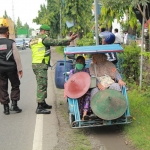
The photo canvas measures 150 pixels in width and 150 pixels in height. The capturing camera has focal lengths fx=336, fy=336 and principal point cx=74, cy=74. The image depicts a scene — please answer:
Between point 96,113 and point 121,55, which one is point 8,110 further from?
point 121,55

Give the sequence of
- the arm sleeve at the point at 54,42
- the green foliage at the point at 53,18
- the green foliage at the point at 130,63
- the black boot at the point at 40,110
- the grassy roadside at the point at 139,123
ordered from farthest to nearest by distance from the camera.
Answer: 1. the green foliage at the point at 53,18
2. the green foliage at the point at 130,63
3. the black boot at the point at 40,110
4. the arm sleeve at the point at 54,42
5. the grassy roadside at the point at 139,123

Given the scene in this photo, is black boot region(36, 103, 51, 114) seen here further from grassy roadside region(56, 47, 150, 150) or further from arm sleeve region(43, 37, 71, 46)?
grassy roadside region(56, 47, 150, 150)

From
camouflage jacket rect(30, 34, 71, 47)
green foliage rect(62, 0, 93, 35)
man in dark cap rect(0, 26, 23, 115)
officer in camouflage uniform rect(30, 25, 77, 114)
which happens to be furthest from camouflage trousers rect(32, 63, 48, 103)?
green foliage rect(62, 0, 93, 35)

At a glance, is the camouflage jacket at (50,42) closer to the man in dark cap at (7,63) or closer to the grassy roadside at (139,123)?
the man in dark cap at (7,63)

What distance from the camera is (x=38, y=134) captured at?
6.09 meters

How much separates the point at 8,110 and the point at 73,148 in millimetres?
2871

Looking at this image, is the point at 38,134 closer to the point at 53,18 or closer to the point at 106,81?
the point at 106,81

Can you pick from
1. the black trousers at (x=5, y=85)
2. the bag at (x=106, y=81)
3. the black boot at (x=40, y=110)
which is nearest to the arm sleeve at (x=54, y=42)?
the black trousers at (x=5, y=85)

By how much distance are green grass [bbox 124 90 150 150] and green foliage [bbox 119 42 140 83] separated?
1397mm

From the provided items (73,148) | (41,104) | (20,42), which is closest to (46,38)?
(41,104)

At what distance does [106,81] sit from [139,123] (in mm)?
991

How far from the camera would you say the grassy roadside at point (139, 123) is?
5.31 metres

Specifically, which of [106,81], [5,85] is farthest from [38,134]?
[5,85]

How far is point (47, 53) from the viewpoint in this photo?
24.5 feet
